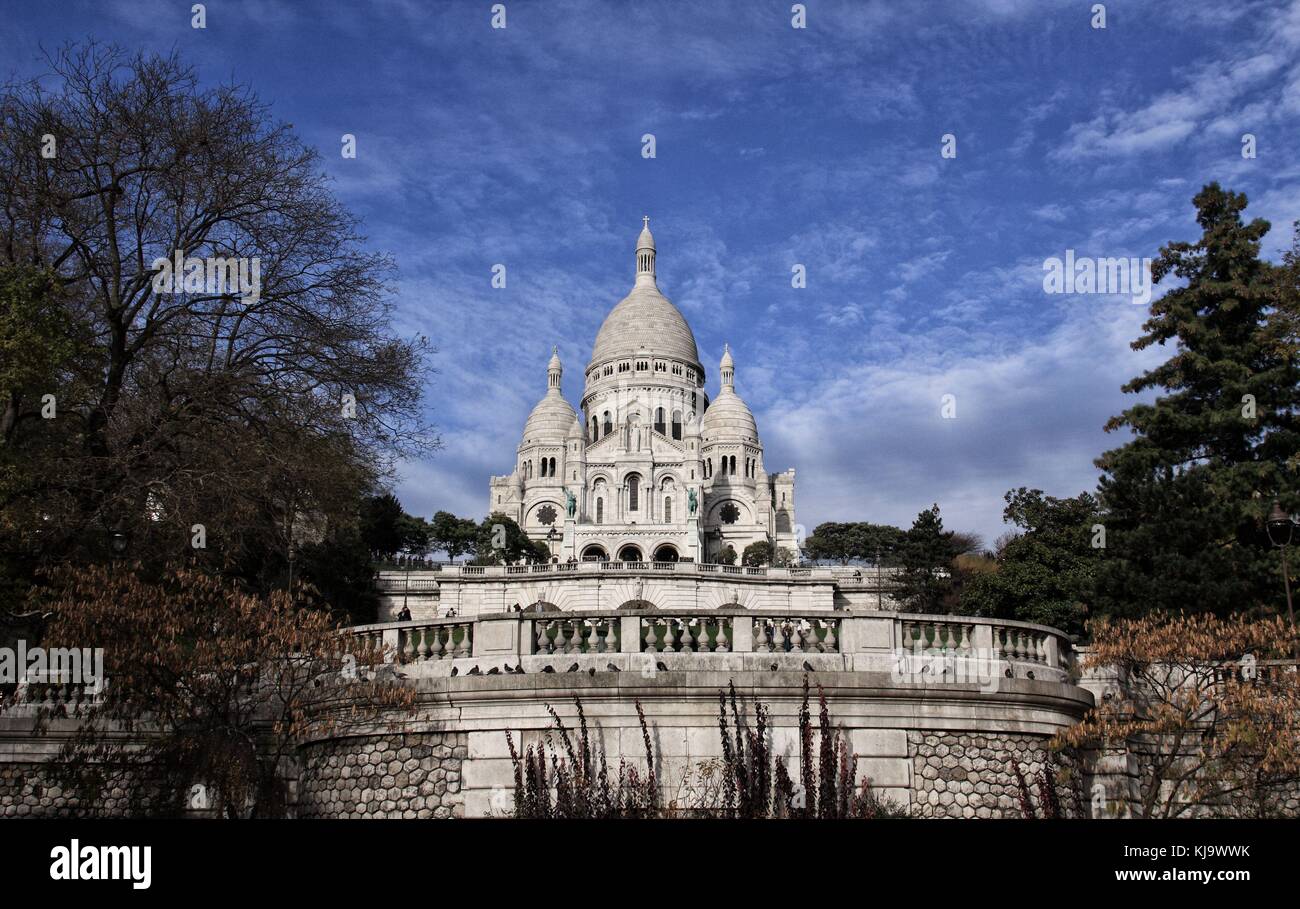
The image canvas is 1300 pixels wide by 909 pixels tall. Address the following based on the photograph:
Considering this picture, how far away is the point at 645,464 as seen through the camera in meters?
114

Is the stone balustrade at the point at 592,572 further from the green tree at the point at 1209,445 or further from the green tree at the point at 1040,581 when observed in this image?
the green tree at the point at 1209,445

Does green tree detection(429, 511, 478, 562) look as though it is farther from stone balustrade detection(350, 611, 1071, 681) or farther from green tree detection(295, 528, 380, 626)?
stone balustrade detection(350, 611, 1071, 681)

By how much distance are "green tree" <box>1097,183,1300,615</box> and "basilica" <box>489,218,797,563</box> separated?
6808cm

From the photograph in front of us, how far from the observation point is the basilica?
105125 millimetres

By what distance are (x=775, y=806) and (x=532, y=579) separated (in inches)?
2023

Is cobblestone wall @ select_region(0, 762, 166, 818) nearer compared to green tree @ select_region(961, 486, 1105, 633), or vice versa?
cobblestone wall @ select_region(0, 762, 166, 818)

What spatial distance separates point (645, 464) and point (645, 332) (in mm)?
24793

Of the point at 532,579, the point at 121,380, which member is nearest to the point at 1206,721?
the point at 121,380

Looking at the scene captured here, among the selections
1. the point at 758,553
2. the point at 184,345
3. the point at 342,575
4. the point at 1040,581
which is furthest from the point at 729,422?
the point at 184,345

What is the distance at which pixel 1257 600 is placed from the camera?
2775 centimetres

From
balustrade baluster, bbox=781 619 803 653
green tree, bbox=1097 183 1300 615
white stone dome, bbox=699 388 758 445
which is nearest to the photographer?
balustrade baluster, bbox=781 619 803 653

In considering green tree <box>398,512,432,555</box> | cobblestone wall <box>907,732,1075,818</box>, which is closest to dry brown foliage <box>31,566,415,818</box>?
cobblestone wall <box>907,732,1075,818</box>

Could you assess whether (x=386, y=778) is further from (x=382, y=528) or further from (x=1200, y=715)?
(x=382, y=528)

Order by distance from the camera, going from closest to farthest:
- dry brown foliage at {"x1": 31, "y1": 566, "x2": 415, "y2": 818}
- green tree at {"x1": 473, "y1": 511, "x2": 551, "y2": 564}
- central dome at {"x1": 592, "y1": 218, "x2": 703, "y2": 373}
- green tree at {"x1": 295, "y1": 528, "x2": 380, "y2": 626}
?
dry brown foliage at {"x1": 31, "y1": 566, "x2": 415, "y2": 818} → green tree at {"x1": 295, "y1": 528, "x2": 380, "y2": 626} → green tree at {"x1": 473, "y1": 511, "x2": 551, "y2": 564} → central dome at {"x1": 592, "y1": 218, "x2": 703, "y2": 373}
